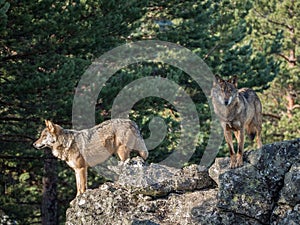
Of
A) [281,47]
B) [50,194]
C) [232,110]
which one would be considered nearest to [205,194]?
[232,110]

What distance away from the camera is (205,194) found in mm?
10344

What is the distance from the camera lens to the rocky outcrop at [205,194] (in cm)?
967

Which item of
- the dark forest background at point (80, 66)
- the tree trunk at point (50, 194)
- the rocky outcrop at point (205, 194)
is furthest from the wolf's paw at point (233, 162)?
the tree trunk at point (50, 194)

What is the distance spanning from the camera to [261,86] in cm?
2636

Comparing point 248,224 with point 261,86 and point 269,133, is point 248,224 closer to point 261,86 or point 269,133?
point 261,86

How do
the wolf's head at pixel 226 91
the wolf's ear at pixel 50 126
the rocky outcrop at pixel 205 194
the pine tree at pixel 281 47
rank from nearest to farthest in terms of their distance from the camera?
1. the rocky outcrop at pixel 205 194
2. the wolf's head at pixel 226 91
3. the wolf's ear at pixel 50 126
4. the pine tree at pixel 281 47

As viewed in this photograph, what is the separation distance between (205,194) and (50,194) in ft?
35.2

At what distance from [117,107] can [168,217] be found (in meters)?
9.55

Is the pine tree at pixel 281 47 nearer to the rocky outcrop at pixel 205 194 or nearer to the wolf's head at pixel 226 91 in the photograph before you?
the rocky outcrop at pixel 205 194

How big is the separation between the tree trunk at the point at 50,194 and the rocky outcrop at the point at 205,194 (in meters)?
9.10

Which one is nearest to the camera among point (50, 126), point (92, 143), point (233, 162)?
point (233, 162)

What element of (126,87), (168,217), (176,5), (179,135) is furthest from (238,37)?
(168,217)

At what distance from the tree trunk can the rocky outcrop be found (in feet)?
29.8

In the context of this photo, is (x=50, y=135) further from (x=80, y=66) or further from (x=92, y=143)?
(x=80, y=66)
